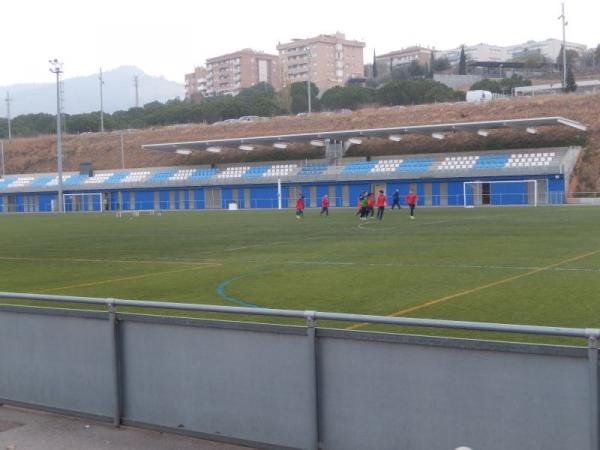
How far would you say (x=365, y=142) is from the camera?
273ft

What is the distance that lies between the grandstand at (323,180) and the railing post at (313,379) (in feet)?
193

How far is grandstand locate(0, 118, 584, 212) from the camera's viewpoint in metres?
65.4

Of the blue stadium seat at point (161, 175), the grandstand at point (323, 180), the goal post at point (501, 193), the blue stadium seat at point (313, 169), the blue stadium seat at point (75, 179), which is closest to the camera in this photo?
the goal post at point (501, 193)

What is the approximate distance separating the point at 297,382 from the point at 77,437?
2344mm

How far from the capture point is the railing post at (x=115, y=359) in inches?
296

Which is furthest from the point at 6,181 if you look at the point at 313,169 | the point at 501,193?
the point at 501,193

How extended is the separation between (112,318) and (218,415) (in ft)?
4.64

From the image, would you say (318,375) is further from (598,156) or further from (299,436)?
(598,156)

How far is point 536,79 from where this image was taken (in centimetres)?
15150

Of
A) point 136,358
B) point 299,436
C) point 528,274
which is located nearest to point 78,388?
point 136,358

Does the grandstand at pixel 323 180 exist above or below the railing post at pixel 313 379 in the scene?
above

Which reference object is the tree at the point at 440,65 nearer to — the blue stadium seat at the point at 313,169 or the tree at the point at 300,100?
the tree at the point at 300,100

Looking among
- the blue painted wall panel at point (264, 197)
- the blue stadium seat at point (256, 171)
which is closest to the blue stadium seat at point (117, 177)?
the blue stadium seat at point (256, 171)

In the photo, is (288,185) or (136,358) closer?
(136,358)
